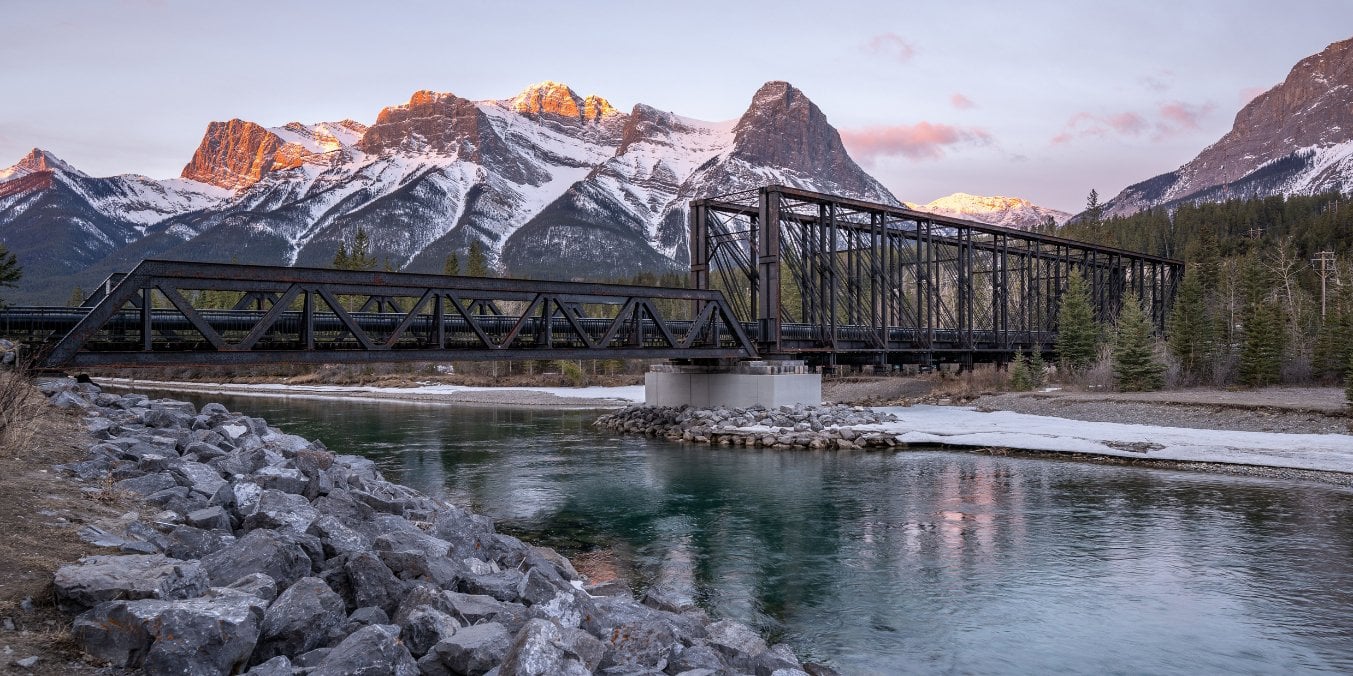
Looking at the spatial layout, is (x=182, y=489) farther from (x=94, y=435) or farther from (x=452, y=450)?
(x=452, y=450)

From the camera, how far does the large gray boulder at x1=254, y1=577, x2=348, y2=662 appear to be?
23.9 ft

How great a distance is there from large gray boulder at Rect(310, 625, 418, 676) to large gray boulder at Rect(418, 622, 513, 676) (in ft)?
0.51

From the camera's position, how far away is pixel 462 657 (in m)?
7.35

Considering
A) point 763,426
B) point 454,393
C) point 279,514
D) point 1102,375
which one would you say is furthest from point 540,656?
point 454,393

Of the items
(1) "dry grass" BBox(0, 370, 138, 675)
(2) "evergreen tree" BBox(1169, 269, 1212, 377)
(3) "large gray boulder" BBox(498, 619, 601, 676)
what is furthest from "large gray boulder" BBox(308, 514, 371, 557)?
(2) "evergreen tree" BBox(1169, 269, 1212, 377)

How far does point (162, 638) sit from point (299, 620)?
115 cm

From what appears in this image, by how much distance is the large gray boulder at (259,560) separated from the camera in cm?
827

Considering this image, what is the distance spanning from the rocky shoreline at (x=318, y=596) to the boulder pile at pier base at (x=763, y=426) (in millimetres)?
26709

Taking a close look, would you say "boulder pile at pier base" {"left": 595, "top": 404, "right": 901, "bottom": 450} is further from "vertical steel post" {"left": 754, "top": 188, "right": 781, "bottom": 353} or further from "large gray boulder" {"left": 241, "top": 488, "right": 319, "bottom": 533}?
"large gray boulder" {"left": 241, "top": 488, "right": 319, "bottom": 533}

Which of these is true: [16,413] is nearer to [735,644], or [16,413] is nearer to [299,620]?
[299,620]

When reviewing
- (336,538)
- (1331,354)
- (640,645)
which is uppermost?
(1331,354)

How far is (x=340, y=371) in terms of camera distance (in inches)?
4459

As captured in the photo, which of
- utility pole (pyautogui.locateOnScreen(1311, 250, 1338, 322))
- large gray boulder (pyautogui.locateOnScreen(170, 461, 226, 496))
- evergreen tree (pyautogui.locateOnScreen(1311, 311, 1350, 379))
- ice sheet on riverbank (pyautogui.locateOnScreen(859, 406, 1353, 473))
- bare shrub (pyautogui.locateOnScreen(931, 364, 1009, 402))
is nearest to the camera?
large gray boulder (pyautogui.locateOnScreen(170, 461, 226, 496))

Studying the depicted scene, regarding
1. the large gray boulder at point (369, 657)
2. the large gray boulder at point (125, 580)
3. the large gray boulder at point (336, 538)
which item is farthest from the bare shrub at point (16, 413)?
the large gray boulder at point (369, 657)
